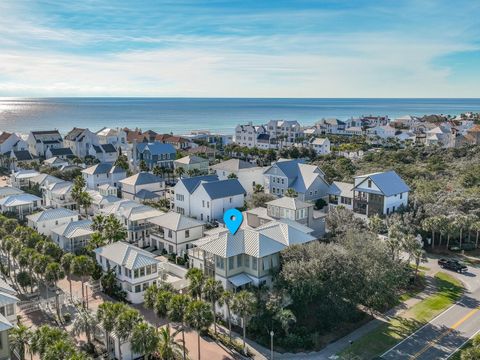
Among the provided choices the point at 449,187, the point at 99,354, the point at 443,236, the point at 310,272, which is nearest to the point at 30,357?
the point at 99,354

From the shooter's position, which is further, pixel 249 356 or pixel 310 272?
pixel 310 272

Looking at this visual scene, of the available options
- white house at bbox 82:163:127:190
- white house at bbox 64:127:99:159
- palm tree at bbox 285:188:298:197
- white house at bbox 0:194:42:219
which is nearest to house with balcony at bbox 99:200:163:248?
white house at bbox 0:194:42:219

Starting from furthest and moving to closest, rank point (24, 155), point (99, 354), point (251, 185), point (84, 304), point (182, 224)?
1. point (24, 155)
2. point (251, 185)
3. point (182, 224)
4. point (84, 304)
5. point (99, 354)

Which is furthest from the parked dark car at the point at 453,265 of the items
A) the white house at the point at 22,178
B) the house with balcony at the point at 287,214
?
the white house at the point at 22,178

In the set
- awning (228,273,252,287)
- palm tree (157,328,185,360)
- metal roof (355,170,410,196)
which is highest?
metal roof (355,170,410,196)

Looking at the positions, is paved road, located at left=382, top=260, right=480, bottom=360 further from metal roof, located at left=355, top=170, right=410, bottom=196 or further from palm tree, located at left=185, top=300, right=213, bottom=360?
metal roof, located at left=355, top=170, right=410, bottom=196

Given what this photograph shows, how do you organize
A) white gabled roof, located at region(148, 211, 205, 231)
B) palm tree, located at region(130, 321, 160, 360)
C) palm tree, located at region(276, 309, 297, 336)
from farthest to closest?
white gabled roof, located at region(148, 211, 205, 231)
palm tree, located at region(276, 309, 297, 336)
palm tree, located at region(130, 321, 160, 360)

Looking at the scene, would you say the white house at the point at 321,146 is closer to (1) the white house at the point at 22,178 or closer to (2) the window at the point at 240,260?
(1) the white house at the point at 22,178

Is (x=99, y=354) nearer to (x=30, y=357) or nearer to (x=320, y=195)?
(x=30, y=357)
